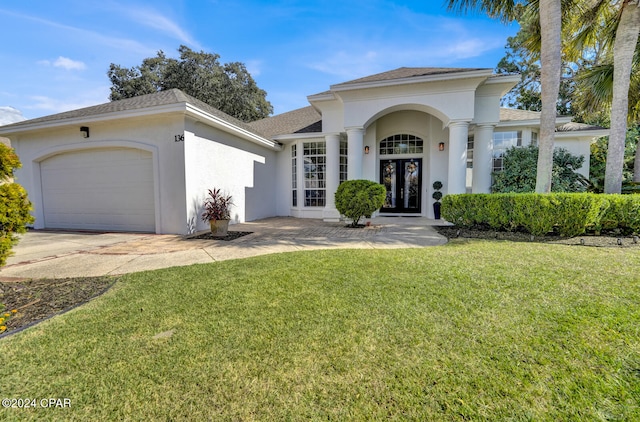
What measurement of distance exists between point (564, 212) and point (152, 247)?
8.97 m

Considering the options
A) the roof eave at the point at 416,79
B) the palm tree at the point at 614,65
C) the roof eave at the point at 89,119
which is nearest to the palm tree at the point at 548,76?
the roof eave at the point at 416,79

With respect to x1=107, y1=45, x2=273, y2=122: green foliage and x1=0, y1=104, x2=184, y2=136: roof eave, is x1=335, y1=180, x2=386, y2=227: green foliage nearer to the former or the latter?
x1=0, y1=104, x2=184, y2=136: roof eave

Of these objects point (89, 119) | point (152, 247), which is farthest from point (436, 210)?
point (89, 119)

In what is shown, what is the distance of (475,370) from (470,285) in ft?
5.40

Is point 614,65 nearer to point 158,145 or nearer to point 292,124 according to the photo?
point 292,124

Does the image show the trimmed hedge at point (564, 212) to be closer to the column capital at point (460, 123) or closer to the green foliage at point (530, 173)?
the column capital at point (460, 123)

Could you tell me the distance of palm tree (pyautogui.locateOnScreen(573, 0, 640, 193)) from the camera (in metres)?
7.22

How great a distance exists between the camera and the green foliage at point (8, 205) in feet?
12.2

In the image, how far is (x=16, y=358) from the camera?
213 cm

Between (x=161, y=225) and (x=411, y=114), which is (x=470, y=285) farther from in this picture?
(x=411, y=114)

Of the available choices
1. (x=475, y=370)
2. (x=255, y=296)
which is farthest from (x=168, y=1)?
(x=475, y=370)

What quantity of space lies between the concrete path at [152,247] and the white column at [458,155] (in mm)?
2333

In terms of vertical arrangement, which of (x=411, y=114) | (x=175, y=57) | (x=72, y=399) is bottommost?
(x=72, y=399)

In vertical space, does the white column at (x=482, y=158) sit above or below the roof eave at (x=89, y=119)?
below
